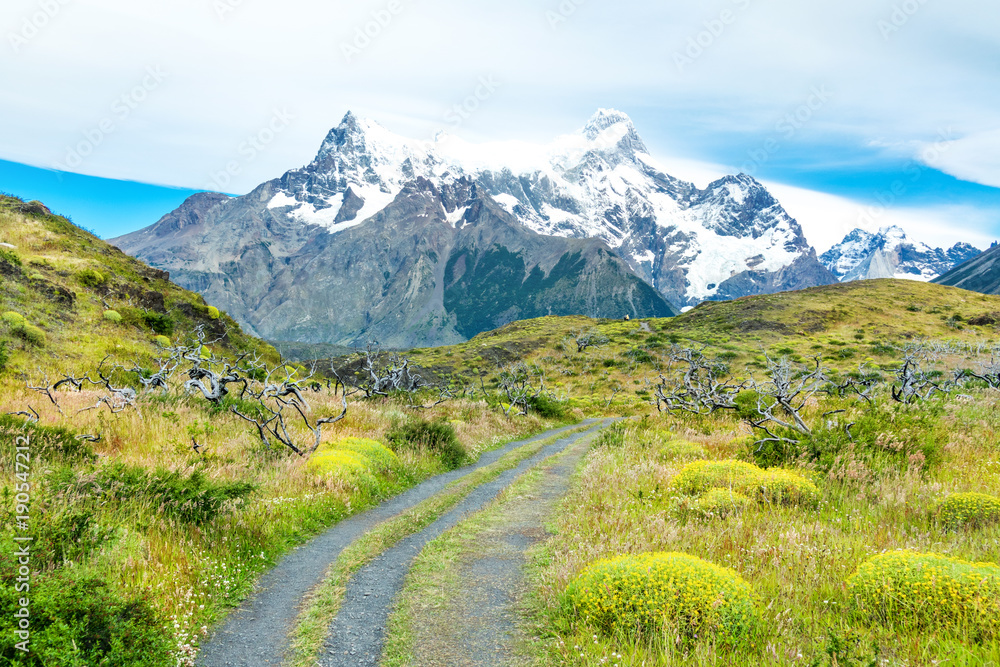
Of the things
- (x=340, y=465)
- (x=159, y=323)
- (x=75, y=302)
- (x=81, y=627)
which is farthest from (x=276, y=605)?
(x=159, y=323)

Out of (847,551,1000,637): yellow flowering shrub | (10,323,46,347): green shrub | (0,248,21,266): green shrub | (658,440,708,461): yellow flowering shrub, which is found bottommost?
(658,440,708,461): yellow flowering shrub

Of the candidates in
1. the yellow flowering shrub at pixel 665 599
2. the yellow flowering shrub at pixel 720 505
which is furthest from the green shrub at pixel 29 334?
the yellow flowering shrub at pixel 720 505

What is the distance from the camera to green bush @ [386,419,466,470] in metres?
18.9

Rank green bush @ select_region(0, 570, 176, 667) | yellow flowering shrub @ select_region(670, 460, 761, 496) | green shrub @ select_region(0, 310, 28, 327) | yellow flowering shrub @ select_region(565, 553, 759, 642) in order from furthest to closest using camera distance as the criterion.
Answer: green shrub @ select_region(0, 310, 28, 327), yellow flowering shrub @ select_region(670, 460, 761, 496), yellow flowering shrub @ select_region(565, 553, 759, 642), green bush @ select_region(0, 570, 176, 667)

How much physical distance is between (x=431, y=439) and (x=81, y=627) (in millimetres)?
15210

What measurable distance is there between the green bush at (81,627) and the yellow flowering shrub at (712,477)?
32.0ft

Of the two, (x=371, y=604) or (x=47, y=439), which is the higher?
(x=47, y=439)

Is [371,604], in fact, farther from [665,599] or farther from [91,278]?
[91,278]

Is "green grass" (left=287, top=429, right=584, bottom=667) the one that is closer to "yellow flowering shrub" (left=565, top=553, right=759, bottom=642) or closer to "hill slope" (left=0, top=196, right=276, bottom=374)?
"yellow flowering shrub" (left=565, top=553, right=759, bottom=642)

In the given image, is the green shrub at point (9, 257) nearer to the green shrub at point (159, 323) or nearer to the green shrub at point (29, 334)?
the green shrub at point (159, 323)

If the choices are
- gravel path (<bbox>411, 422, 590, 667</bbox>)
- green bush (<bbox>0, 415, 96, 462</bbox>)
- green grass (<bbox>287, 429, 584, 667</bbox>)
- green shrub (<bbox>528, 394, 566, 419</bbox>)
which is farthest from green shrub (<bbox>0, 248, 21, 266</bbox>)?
gravel path (<bbox>411, 422, 590, 667</bbox>)

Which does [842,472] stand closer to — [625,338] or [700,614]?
[700,614]

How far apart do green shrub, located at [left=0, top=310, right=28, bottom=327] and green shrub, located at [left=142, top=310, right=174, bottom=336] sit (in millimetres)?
9036

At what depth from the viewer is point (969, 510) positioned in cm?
797
